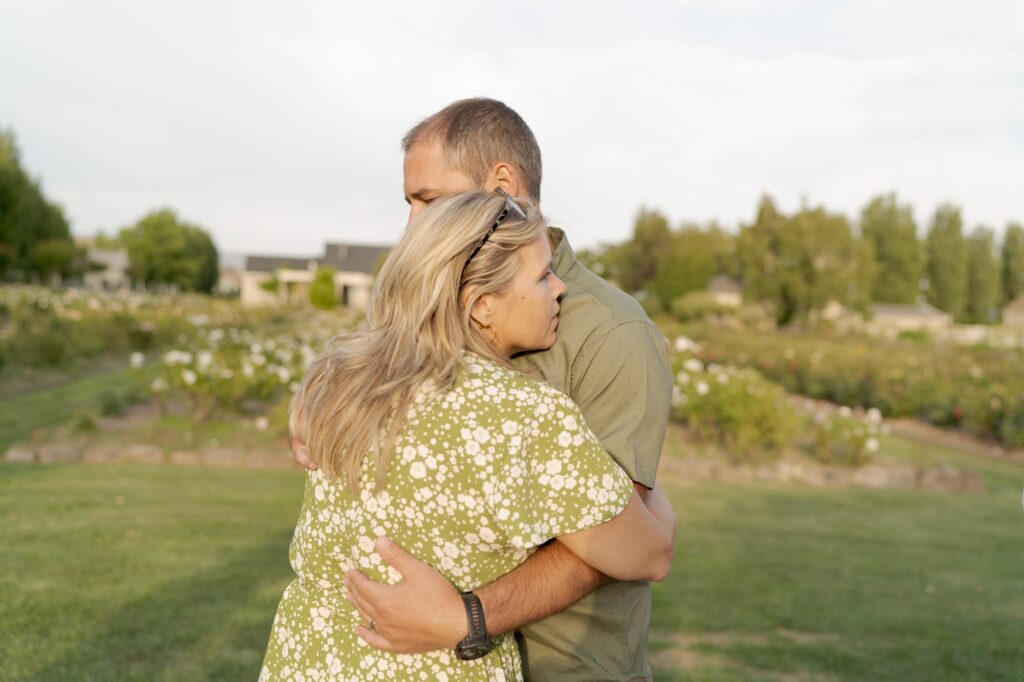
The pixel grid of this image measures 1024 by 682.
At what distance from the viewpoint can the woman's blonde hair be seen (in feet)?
5.32

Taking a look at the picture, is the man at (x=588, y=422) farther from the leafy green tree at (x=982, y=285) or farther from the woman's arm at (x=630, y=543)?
the leafy green tree at (x=982, y=285)

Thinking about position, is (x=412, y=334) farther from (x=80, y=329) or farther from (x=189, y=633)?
(x=80, y=329)

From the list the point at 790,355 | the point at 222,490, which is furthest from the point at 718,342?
the point at 222,490

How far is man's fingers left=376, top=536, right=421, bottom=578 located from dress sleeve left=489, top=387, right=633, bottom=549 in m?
0.19

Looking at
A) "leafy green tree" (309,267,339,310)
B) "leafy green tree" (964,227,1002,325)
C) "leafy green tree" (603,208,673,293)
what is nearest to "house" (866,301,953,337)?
"leafy green tree" (964,227,1002,325)

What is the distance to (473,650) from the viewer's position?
170 centimetres

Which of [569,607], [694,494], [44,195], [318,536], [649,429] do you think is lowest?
[694,494]

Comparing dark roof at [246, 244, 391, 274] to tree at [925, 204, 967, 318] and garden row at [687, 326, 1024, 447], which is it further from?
garden row at [687, 326, 1024, 447]

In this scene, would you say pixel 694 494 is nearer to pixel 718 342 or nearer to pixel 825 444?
pixel 825 444

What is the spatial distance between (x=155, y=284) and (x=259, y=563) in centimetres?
8408

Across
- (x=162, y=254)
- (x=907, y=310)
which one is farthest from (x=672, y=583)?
(x=162, y=254)

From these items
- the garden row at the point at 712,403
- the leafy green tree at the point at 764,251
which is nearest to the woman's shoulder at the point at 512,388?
the garden row at the point at 712,403

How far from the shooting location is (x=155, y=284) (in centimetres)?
8400

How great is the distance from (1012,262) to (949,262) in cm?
1204
